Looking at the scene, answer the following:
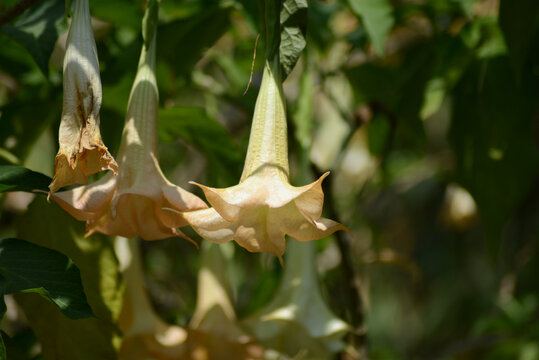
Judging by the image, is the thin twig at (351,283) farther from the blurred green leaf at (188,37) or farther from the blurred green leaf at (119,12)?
the blurred green leaf at (119,12)

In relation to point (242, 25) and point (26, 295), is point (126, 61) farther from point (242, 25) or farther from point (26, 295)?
point (242, 25)

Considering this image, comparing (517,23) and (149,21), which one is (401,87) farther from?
(149,21)

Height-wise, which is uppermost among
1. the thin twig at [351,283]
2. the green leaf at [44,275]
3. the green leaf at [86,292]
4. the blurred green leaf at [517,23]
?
the blurred green leaf at [517,23]

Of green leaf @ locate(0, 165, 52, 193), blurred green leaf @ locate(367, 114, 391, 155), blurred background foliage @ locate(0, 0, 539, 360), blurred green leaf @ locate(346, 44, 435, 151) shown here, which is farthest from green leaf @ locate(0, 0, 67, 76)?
blurred green leaf @ locate(367, 114, 391, 155)

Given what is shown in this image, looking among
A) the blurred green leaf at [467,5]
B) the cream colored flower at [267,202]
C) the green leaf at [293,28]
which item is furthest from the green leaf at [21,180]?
the blurred green leaf at [467,5]

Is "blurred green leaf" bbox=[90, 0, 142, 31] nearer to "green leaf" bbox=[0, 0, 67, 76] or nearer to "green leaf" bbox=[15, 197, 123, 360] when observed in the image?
"green leaf" bbox=[0, 0, 67, 76]

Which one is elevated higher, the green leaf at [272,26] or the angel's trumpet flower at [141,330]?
the green leaf at [272,26]
